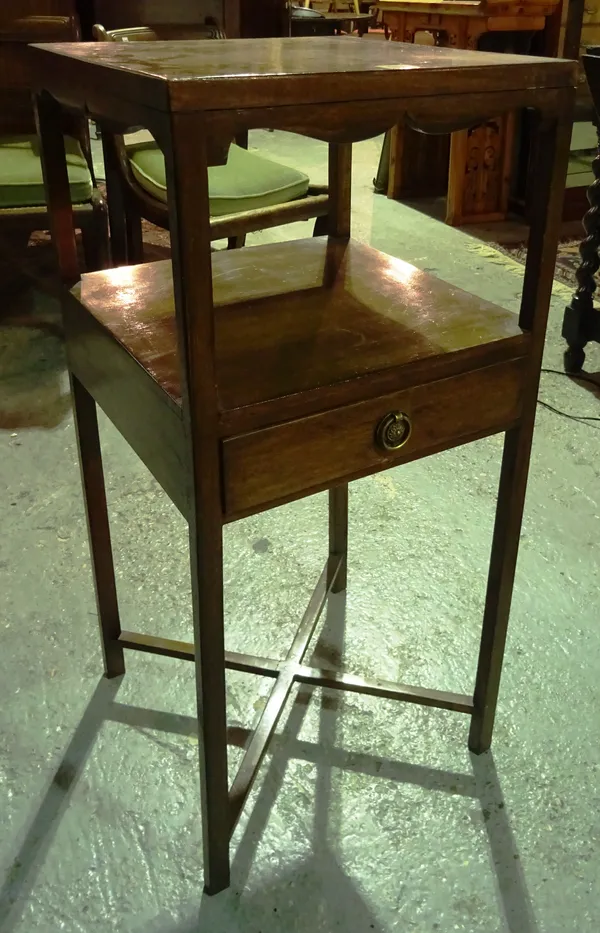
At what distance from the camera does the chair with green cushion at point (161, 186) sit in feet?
6.69

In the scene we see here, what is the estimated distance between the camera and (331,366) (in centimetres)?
77

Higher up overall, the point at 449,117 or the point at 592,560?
the point at 449,117

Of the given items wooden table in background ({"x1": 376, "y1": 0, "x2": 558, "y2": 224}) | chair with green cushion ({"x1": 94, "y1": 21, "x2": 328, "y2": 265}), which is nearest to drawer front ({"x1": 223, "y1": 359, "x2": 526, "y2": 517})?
chair with green cushion ({"x1": 94, "y1": 21, "x2": 328, "y2": 265})

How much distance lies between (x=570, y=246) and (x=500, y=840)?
257 cm

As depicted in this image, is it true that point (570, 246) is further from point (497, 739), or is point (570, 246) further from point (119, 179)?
point (497, 739)

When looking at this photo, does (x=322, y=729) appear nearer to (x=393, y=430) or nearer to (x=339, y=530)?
(x=339, y=530)

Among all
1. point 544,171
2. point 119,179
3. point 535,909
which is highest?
point 544,171

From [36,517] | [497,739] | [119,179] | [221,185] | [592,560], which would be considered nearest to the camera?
[497,739]

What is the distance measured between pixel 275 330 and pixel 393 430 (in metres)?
0.18

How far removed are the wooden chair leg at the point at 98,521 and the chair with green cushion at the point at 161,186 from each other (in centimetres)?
84

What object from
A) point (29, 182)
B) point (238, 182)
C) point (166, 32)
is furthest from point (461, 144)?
point (29, 182)

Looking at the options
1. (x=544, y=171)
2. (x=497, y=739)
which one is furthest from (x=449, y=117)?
(x=497, y=739)

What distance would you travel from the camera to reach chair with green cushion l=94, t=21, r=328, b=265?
204cm

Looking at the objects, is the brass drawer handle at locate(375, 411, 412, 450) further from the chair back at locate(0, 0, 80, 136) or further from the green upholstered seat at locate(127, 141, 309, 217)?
the chair back at locate(0, 0, 80, 136)
